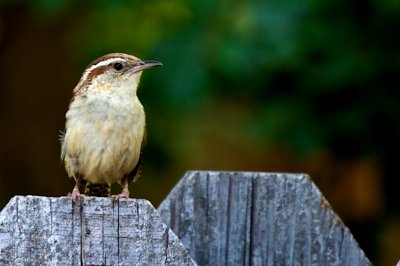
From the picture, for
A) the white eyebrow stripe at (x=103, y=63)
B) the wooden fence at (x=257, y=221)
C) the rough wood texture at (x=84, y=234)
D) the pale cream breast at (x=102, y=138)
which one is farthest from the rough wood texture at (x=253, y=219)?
the white eyebrow stripe at (x=103, y=63)

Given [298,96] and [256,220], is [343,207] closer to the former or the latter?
[298,96]

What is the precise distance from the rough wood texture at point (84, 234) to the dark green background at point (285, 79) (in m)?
3.95

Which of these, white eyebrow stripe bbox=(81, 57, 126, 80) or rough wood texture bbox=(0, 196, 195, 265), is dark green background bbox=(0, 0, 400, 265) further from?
rough wood texture bbox=(0, 196, 195, 265)

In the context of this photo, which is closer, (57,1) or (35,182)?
(57,1)

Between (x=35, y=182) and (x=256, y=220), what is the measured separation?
6757 millimetres

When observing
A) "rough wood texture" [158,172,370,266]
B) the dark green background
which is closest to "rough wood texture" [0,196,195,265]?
"rough wood texture" [158,172,370,266]

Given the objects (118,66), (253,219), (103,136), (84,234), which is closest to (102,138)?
(103,136)

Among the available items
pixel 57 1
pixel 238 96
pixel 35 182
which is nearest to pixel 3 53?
pixel 35 182

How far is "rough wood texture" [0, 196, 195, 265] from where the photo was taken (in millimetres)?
3014

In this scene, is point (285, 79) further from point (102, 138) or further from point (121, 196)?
point (121, 196)

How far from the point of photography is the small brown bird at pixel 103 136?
4992 mm

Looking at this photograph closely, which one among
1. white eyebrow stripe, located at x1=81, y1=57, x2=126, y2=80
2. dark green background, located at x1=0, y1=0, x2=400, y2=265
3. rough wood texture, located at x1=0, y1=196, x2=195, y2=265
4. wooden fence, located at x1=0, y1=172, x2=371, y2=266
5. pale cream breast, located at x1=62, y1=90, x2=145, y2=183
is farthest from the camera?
dark green background, located at x1=0, y1=0, x2=400, y2=265

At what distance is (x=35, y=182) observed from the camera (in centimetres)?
1026

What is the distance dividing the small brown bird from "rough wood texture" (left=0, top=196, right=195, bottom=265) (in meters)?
1.76
